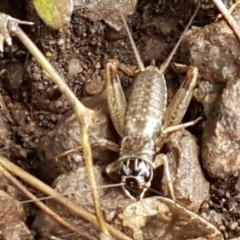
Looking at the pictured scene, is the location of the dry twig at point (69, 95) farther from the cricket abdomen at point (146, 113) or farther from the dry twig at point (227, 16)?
the dry twig at point (227, 16)

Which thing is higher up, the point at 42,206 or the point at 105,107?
the point at 105,107

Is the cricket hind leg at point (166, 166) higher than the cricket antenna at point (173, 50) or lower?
lower

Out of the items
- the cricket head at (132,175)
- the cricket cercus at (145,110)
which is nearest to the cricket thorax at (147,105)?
the cricket cercus at (145,110)

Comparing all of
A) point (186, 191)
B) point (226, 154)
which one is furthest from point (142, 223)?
point (226, 154)

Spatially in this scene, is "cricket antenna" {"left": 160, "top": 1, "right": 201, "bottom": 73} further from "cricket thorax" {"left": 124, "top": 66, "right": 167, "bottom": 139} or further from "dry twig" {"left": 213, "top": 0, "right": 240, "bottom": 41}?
"dry twig" {"left": 213, "top": 0, "right": 240, "bottom": 41}

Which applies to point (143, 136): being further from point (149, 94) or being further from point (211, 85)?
point (211, 85)

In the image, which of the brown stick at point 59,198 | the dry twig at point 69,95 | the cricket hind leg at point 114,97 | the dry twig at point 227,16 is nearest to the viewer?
the dry twig at point 69,95

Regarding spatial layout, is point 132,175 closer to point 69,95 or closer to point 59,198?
point 59,198

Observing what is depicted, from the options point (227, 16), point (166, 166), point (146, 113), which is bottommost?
point (166, 166)

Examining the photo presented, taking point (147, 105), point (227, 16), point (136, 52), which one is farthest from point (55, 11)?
point (227, 16)
